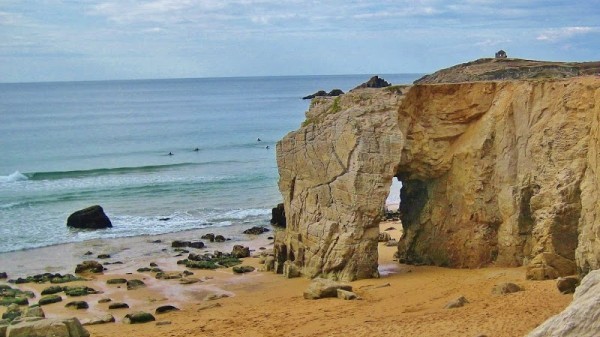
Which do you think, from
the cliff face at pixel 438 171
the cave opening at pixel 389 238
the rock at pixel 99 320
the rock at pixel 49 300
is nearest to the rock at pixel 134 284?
the rock at pixel 49 300

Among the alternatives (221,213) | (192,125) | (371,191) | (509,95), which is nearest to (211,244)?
(221,213)

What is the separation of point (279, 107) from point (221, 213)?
93.9 metres

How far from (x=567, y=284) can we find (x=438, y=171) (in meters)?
6.21

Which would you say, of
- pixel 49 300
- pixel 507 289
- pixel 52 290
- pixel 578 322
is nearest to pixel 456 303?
pixel 507 289

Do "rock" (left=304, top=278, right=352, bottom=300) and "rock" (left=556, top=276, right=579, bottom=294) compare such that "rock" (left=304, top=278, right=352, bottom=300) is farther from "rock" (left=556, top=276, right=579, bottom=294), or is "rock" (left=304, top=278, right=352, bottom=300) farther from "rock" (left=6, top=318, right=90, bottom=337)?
"rock" (left=6, top=318, right=90, bottom=337)

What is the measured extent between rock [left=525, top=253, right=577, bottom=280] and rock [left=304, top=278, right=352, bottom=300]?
453 cm

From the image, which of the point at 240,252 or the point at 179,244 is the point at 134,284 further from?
the point at 179,244

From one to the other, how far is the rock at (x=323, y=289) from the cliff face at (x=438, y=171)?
4.95ft

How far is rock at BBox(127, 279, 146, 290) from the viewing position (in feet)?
82.4

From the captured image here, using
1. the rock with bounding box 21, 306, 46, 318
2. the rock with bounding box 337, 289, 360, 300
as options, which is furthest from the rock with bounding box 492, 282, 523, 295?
the rock with bounding box 21, 306, 46, 318

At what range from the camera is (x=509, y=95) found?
68.2 feet

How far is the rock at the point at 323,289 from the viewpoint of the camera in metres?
19.9

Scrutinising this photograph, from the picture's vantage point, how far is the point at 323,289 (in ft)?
65.4

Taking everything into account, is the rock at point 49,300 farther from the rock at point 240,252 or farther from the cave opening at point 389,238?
the cave opening at point 389,238
